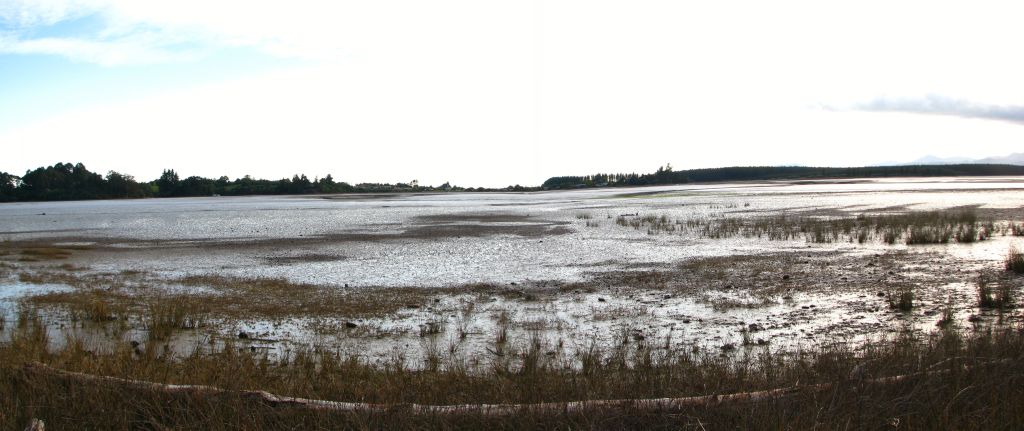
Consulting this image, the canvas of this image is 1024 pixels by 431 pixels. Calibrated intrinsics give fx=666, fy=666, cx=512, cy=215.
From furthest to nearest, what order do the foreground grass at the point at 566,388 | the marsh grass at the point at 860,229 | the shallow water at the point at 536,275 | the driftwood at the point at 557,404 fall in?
1. the marsh grass at the point at 860,229
2. the shallow water at the point at 536,275
3. the driftwood at the point at 557,404
4. the foreground grass at the point at 566,388

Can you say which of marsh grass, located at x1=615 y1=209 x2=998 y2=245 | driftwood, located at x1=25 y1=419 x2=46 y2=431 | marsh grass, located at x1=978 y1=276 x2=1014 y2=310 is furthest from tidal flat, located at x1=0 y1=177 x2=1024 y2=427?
driftwood, located at x1=25 y1=419 x2=46 y2=431

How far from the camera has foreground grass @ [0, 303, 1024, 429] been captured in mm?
4898

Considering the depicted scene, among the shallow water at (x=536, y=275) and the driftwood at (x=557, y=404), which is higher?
the driftwood at (x=557, y=404)

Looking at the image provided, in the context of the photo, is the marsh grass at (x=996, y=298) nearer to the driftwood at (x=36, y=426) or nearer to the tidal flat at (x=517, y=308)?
the tidal flat at (x=517, y=308)

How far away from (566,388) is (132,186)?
12815 centimetres

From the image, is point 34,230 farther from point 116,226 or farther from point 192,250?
point 192,250

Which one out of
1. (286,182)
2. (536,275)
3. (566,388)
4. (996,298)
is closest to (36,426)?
(566,388)

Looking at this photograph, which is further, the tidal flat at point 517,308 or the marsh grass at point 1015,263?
the marsh grass at point 1015,263

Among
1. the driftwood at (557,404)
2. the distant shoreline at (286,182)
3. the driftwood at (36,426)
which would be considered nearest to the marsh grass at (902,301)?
the driftwood at (557,404)

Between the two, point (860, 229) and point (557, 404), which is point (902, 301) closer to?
point (557, 404)

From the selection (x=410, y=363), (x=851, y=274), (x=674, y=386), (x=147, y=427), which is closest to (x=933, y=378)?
(x=674, y=386)

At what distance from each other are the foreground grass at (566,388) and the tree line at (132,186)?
397 ft

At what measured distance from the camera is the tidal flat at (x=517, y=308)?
6.84 meters

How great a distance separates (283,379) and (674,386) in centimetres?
387
